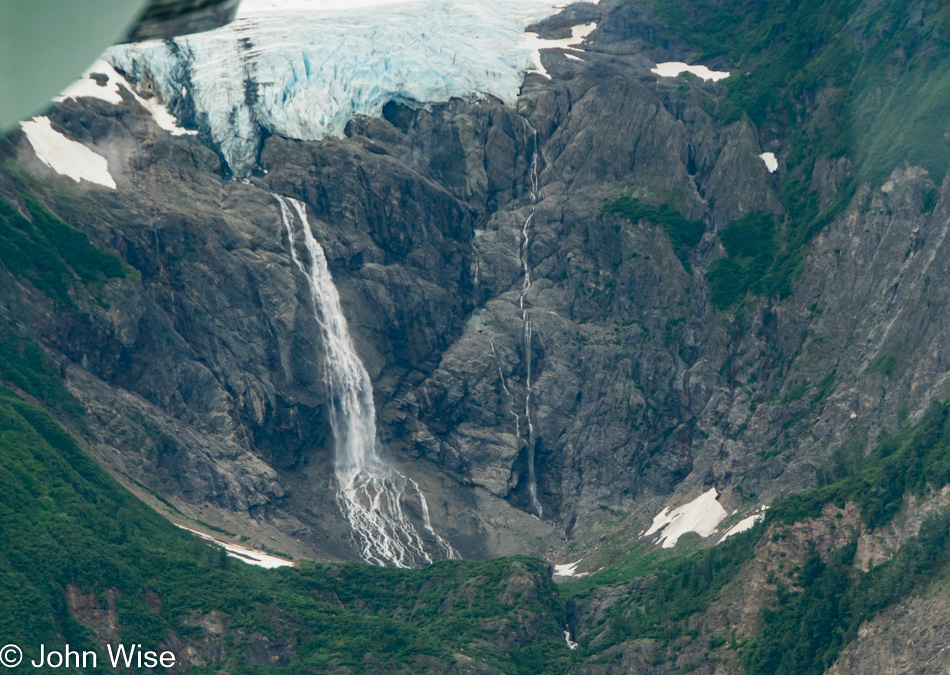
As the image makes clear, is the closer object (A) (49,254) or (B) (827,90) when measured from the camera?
(A) (49,254)

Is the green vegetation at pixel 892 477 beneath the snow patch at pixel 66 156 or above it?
beneath

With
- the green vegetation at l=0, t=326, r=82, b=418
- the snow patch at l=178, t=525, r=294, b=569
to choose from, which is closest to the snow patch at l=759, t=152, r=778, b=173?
the snow patch at l=178, t=525, r=294, b=569

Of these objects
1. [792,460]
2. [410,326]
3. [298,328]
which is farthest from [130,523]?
[792,460]

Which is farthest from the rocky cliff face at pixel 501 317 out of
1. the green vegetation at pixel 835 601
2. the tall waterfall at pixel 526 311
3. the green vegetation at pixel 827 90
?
the green vegetation at pixel 835 601

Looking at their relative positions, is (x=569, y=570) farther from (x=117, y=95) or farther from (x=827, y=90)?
(x=117, y=95)

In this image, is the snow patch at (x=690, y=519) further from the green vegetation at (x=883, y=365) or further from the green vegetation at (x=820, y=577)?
the green vegetation at (x=883, y=365)

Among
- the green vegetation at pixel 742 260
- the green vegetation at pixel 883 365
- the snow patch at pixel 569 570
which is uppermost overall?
the green vegetation at pixel 883 365

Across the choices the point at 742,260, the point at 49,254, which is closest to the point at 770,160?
the point at 742,260
